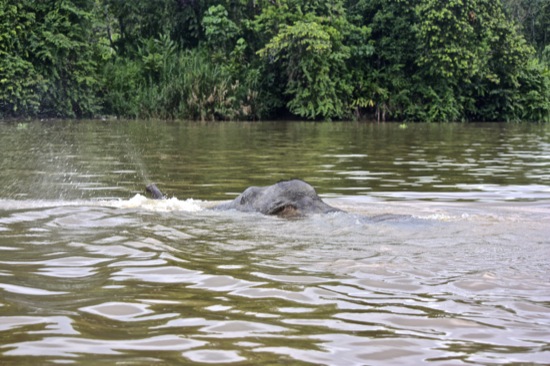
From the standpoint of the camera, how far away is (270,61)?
33156 millimetres

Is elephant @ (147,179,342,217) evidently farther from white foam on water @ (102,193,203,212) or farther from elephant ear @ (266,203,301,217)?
white foam on water @ (102,193,203,212)

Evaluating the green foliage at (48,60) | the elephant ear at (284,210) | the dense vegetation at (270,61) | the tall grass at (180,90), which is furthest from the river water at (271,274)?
the dense vegetation at (270,61)

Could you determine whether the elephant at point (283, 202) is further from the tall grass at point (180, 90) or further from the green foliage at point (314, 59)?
the green foliage at point (314, 59)

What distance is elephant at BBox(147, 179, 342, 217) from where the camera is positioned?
7426 millimetres

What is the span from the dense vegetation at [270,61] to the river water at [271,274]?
64.4 ft

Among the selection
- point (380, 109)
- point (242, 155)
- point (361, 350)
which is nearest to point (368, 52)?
point (380, 109)

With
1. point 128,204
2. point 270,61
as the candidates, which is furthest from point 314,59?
point 128,204

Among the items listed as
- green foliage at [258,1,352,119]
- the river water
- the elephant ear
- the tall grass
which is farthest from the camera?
green foliage at [258,1,352,119]

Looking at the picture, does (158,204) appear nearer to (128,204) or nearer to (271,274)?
(128,204)

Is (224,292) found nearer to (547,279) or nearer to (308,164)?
(547,279)

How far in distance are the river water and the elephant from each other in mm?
237

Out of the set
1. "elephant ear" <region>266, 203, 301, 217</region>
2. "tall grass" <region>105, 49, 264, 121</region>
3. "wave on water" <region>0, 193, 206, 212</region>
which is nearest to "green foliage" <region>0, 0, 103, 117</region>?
"tall grass" <region>105, 49, 264, 121</region>

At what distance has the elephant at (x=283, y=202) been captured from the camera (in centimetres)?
743

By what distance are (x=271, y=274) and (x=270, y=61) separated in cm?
2914
